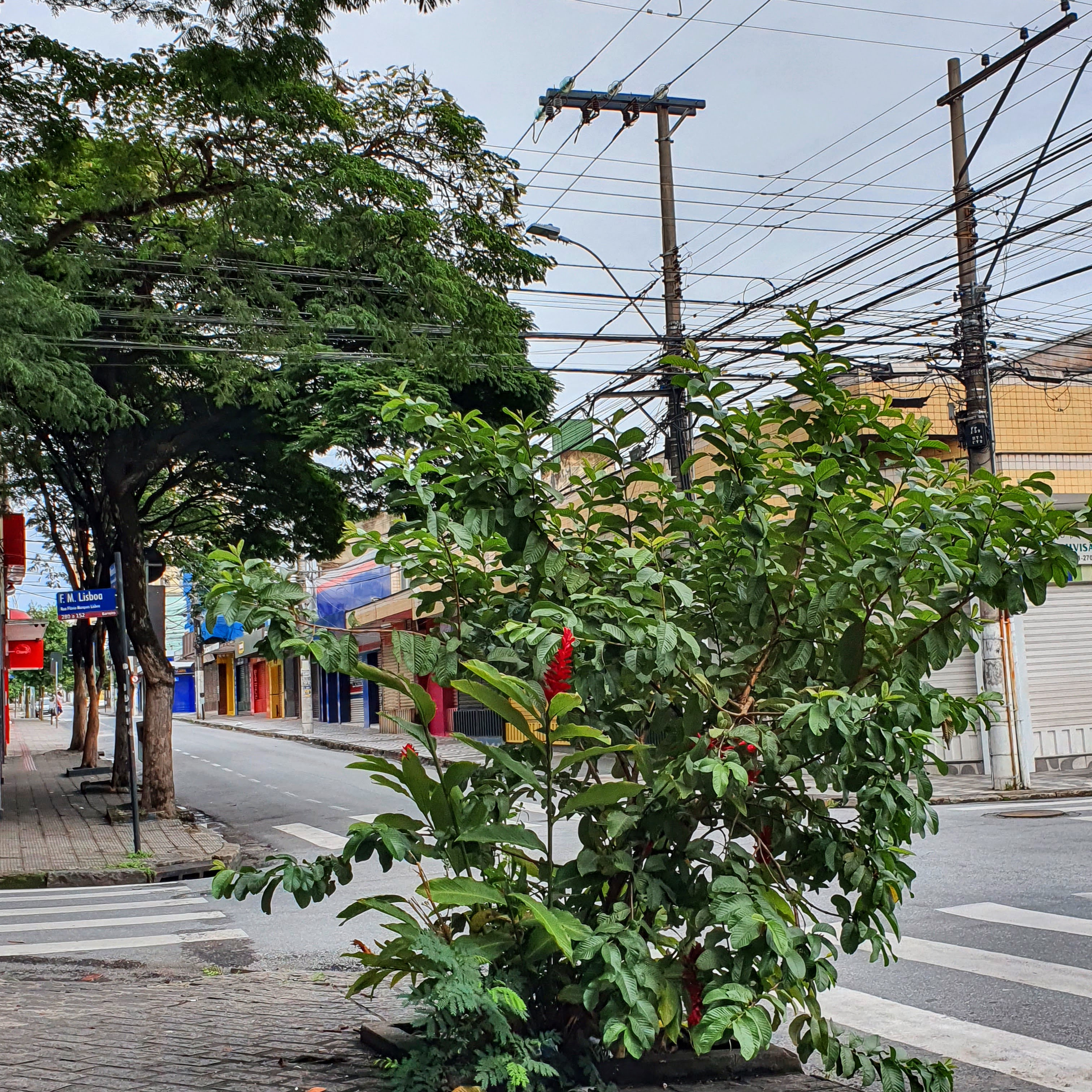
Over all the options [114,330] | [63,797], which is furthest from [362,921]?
[63,797]

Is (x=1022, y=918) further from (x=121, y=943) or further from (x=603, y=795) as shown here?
(x=121, y=943)

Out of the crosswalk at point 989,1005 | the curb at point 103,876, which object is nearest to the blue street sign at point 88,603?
the curb at point 103,876

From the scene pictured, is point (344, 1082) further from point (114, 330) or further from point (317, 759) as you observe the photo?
point (317, 759)

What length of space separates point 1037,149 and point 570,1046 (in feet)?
40.9

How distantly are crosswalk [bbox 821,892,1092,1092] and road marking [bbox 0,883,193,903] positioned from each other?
308 inches

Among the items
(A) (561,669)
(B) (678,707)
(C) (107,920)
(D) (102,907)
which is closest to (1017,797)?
(D) (102,907)

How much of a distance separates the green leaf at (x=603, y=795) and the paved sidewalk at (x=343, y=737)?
16.6m

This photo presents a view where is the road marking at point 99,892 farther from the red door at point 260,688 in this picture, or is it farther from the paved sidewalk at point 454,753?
the red door at point 260,688

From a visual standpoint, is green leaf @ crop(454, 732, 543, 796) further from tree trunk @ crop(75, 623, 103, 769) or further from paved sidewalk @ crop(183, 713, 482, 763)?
tree trunk @ crop(75, 623, 103, 769)

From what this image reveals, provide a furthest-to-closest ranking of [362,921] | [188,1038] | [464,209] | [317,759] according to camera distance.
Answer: [317,759] → [464,209] → [362,921] → [188,1038]

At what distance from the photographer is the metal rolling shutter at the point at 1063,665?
2183 cm

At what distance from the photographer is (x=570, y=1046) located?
167 inches

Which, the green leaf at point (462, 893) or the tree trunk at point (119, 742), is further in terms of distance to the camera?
the tree trunk at point (119, 742)

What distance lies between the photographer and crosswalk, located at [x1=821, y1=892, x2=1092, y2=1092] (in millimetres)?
5312
